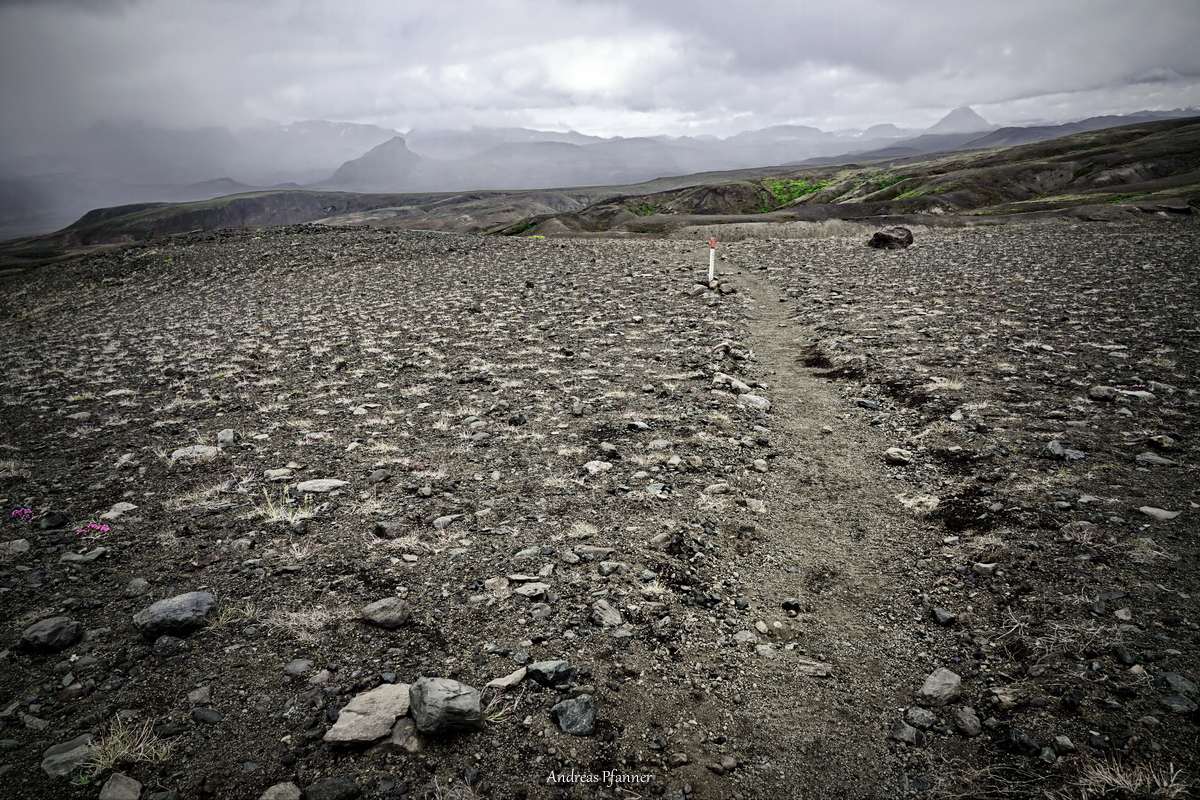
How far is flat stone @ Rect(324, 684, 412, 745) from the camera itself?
360cm

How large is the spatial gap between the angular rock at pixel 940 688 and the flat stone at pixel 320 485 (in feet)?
22.7

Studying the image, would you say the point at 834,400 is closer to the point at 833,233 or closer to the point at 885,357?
the point at 885,357

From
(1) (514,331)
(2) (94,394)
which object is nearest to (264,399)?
(2) (94,394)

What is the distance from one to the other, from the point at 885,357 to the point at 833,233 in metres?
38.2

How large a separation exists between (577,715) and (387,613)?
198 cm

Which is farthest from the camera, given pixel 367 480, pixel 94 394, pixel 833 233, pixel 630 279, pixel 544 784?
pixel 833 233

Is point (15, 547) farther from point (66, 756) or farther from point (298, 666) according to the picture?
point (298, 666)

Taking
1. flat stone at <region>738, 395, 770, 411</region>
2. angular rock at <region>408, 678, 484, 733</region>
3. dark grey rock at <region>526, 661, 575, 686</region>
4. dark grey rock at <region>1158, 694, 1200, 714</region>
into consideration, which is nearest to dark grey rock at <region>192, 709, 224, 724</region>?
angular rock at <region>408, 678, 484, 733</region>

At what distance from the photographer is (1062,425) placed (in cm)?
796

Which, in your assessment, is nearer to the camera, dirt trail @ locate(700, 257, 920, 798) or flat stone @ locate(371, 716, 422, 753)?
flat stone @ locate(371, 716, 422, 753)

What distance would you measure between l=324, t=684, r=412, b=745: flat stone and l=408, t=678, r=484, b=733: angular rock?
142 millimetres

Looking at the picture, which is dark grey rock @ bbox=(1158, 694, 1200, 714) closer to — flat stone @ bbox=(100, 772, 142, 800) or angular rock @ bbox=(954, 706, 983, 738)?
angular rock @ bbox=(954, 706, 983, 738)

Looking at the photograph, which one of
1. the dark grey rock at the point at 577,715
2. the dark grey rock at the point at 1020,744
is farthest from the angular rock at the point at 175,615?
the dark grey rock at the point at 1020,744

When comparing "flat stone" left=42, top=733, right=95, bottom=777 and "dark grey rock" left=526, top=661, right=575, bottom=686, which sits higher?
"flat stone" left=42, top=733, right=95, bottom=777
